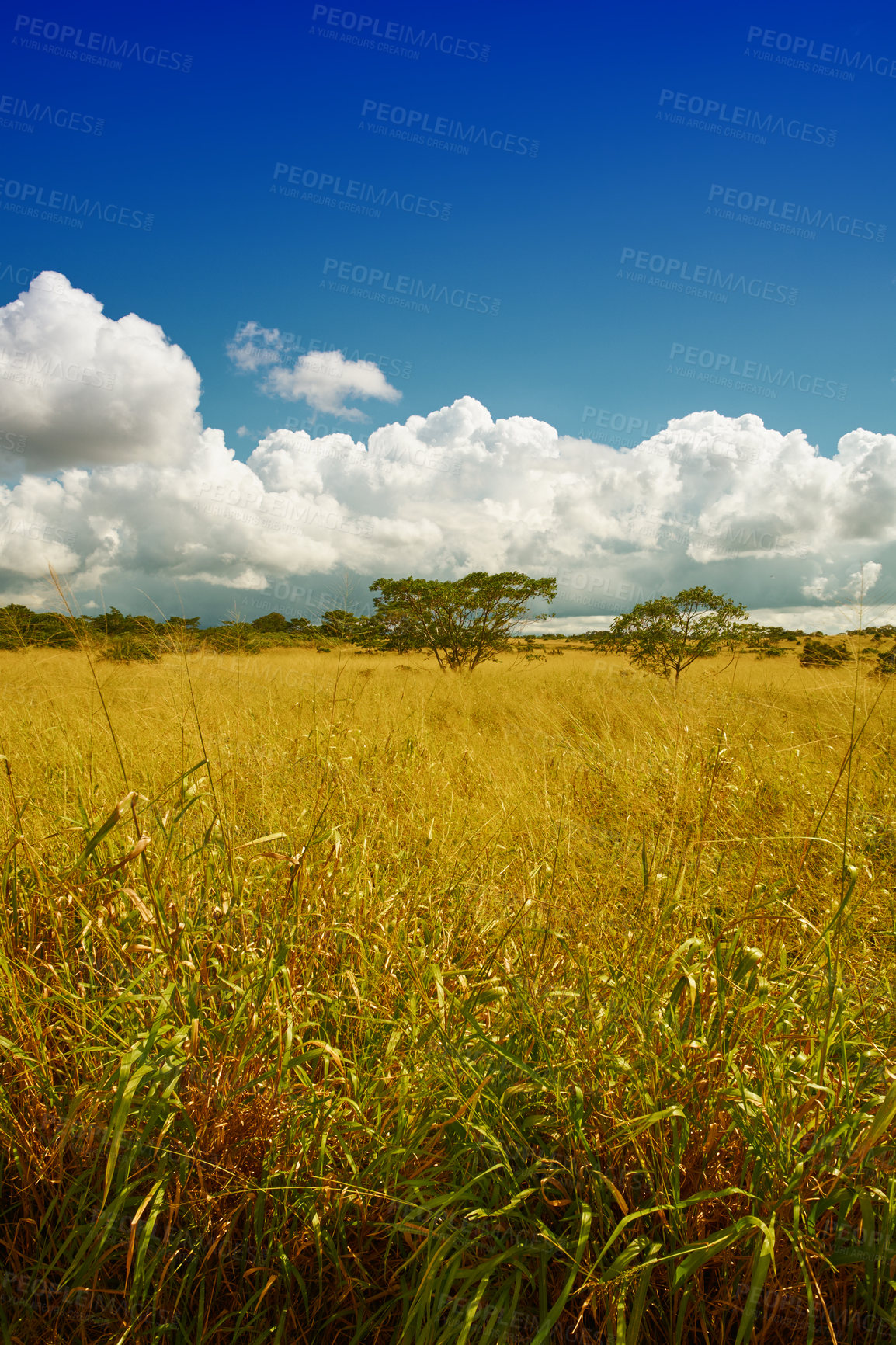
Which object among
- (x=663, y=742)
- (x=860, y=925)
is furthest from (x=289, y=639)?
(x=860, y=925)

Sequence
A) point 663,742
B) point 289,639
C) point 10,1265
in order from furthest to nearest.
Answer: point 289,639 → point 663,742 → point 10,1265

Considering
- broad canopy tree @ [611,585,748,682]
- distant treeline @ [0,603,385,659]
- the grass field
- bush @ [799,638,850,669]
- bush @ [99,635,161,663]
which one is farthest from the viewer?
broad canopy tree @ [611,585,748,682]

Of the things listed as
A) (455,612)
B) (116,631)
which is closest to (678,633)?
(455,612)

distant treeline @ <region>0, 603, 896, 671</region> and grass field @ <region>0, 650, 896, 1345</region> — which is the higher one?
distant treeline @ <region>0, 603, 896, 671</region>

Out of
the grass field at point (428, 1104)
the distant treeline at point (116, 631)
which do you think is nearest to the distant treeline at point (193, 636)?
the distant treeline at point (116, 631)

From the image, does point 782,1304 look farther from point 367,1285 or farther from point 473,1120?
point 367,1285

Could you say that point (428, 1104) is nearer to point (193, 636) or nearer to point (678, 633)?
point (193, 636)

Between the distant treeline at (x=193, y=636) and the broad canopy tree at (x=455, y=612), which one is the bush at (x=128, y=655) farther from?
the broad canopy tree at (x=455, y=612)

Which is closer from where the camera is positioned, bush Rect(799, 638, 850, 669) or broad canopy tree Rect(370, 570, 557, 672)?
bush Rect(799, 638, 850, 669)

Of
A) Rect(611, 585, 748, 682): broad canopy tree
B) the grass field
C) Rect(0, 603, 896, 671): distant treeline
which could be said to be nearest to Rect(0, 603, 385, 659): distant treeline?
Rect(0, 603, 896, 671): distant treeline

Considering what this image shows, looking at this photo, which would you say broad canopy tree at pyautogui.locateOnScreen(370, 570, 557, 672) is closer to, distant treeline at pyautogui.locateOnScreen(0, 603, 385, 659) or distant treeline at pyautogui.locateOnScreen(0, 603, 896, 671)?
distant treeline at pyautogui.locateOnScreen(0, 603, 896, 671)

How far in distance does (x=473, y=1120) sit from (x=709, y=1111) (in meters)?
0.52

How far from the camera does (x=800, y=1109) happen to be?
44.7 inches

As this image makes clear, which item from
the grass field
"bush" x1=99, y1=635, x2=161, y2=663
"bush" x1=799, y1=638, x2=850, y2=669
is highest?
"bush" x1=99, y1=635, x2=161, y2=663
